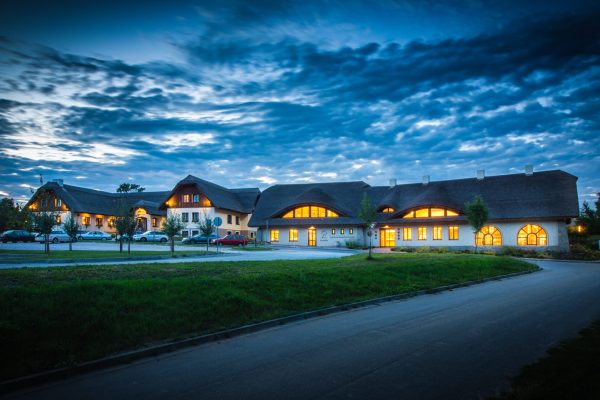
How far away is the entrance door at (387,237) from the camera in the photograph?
48.9m

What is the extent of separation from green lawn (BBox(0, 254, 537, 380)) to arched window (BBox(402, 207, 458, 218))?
102ft

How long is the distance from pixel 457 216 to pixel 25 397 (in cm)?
4427

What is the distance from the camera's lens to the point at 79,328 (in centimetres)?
809

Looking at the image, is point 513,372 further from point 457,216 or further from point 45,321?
point 457,216

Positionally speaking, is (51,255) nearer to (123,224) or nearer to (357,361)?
(123,224)

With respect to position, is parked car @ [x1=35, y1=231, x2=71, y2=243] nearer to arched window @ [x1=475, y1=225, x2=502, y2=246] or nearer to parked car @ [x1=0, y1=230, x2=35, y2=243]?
parked car @ [x1=0, y1=230, x2=35, y2=243]

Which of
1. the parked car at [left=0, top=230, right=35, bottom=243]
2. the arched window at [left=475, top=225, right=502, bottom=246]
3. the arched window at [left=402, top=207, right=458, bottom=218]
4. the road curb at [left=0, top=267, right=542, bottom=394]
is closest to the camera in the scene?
the road curb at [left=0, top=267, right=542, bottom=394]

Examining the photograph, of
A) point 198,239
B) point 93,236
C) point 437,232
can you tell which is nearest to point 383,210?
point 437,232

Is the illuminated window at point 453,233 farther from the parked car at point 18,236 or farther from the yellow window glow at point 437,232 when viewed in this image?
the parked car at point 18,236

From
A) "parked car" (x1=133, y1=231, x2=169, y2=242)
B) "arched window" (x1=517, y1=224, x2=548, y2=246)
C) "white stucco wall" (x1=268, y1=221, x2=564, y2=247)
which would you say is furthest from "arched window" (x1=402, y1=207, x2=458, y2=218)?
"parked car" (x1=133, y1=231, x2=169, y2=242)

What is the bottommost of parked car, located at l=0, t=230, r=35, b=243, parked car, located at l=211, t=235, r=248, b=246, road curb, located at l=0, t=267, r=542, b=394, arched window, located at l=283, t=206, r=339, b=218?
road curb, located at l=0, t=267, r=542, b=394

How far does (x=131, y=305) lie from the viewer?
31.9 ft

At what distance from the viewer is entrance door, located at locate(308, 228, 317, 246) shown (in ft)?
169

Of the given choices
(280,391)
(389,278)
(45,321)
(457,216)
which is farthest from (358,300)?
(457,216)
